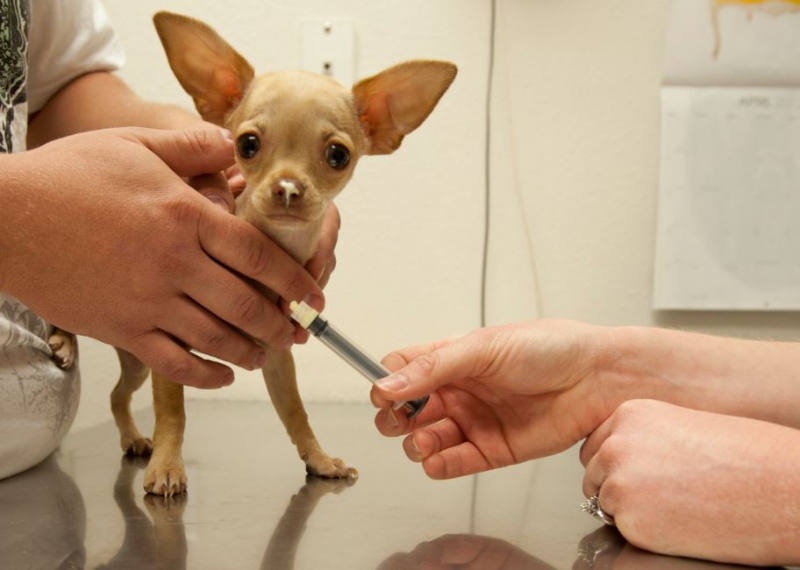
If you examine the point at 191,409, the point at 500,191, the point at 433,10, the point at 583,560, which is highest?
the point at 433,10

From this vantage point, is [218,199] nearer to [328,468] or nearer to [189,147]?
[189,147]

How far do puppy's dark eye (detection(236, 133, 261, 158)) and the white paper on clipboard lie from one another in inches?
45.6

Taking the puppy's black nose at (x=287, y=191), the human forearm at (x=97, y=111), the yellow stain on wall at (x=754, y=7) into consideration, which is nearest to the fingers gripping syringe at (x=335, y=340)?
the puppy's black nose at (x=287, y=191)

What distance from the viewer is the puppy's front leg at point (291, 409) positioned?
A: 1120 mm

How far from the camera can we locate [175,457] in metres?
1.04

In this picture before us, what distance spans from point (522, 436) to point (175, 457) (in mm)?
447

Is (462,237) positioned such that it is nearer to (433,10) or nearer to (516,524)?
(433,10)

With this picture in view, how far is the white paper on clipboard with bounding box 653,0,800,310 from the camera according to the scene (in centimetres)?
172

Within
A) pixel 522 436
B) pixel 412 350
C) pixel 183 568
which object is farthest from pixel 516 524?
pixel 183 568

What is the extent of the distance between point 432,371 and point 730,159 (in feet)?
3.88

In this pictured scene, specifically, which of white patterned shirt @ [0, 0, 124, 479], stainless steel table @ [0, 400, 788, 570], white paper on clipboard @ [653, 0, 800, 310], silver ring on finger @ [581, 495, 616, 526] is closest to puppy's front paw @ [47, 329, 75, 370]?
white patterned shirt @ [0, 0, 124, 479]

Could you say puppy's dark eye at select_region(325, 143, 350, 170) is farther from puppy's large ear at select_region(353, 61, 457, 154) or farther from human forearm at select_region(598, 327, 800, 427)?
human forearm at select_region(598, 327, 800, 427)

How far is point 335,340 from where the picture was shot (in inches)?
36.4

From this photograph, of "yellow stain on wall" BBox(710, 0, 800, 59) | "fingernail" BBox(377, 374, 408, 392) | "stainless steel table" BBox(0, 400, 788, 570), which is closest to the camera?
"stainless steel table" BBox(0, 400, 788, 570)
